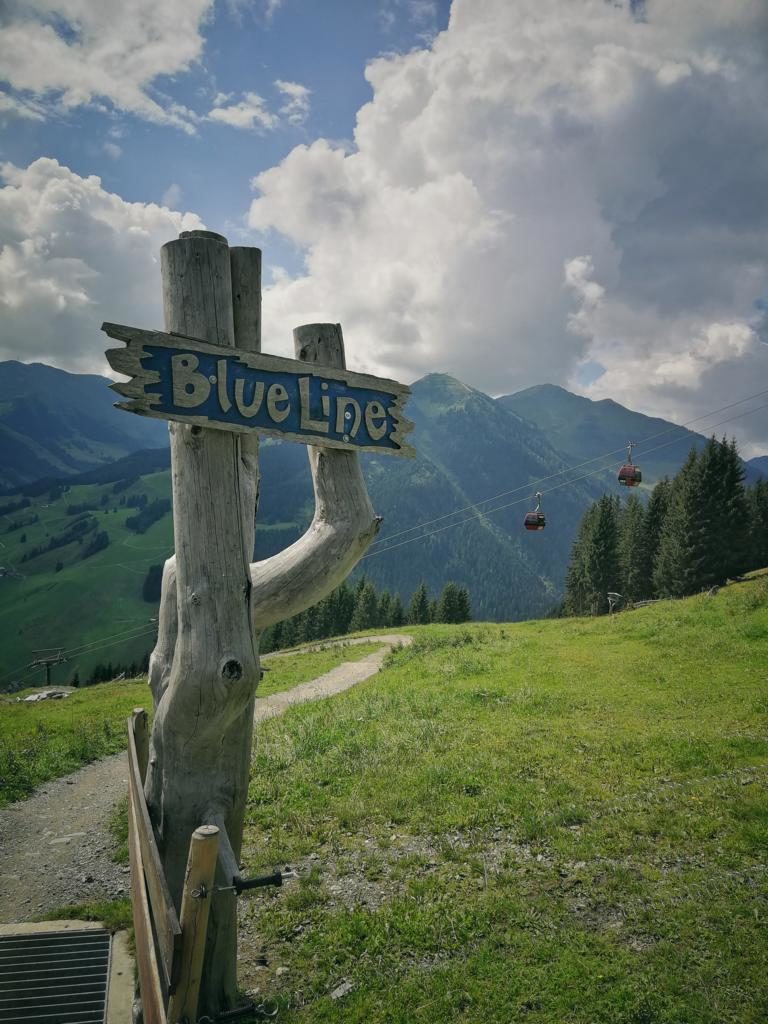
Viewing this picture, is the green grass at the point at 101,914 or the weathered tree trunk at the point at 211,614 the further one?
the green grass at the point at 101,914

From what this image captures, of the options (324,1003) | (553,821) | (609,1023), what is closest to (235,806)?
(324,1003)

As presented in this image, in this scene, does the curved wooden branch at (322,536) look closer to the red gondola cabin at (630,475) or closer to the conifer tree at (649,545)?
the red gondola cabin at (630,475)

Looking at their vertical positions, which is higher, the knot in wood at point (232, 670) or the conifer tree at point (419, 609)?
the knot in wood at point (232, 670)

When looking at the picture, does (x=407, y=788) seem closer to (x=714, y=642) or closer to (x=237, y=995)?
(x=237, y=995)

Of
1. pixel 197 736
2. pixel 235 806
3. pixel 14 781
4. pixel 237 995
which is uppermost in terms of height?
pixel 197 736

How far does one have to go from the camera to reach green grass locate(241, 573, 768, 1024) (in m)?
5.48

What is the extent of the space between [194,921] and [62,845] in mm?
8397

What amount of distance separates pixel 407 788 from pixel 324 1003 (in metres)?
4.95

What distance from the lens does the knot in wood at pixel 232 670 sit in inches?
158

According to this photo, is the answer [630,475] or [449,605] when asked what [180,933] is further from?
[449,605]

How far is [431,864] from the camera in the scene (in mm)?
7926

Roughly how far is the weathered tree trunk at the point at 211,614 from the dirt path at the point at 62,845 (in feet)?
17.0

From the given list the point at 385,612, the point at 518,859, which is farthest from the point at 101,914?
the point at 385,612

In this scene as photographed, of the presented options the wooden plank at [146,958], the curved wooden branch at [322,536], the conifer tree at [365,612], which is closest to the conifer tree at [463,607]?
the conifer tree at [365,612]
